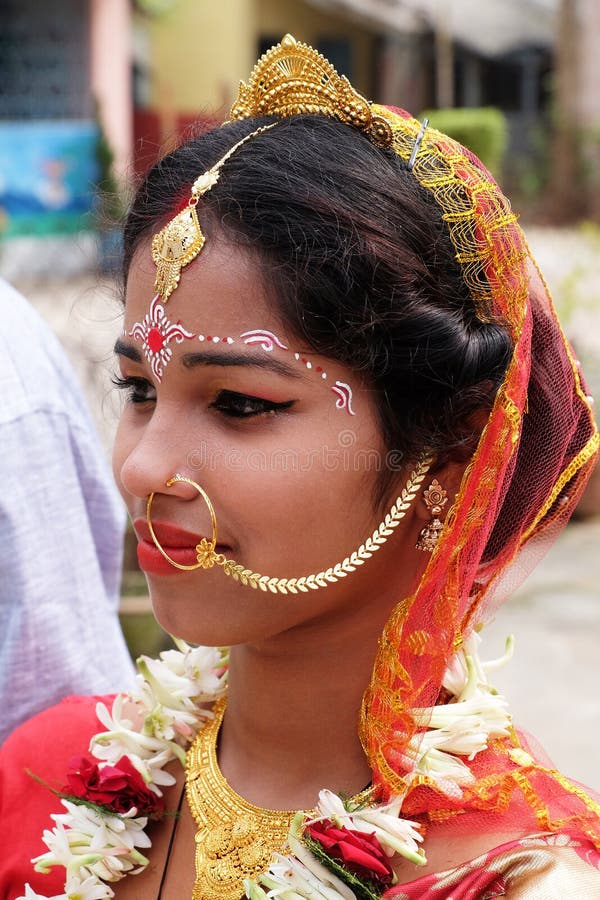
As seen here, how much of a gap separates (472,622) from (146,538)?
0.52 metres

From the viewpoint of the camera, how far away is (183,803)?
73.9 inches

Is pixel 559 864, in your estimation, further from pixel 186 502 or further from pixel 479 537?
pixel 186 502

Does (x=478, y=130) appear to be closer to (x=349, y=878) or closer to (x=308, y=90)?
(x=308, y=90)

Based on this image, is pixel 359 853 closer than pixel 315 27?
Yes

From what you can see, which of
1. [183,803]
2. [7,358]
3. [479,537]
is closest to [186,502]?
[479,537]

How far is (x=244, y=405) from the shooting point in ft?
5.17

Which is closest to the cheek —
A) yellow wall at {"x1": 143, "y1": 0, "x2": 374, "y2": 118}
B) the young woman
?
the young woman

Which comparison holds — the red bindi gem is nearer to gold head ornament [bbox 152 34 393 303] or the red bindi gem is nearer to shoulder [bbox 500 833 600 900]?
gold head ornament [bbox 152 34 393 303]

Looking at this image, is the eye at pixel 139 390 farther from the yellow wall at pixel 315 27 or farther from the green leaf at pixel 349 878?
the yellow wall at pixel 315 27

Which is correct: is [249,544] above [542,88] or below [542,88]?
above

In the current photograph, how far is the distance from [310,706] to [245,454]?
1.47 ft

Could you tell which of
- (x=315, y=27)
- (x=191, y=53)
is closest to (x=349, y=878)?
(x=191, y=53)

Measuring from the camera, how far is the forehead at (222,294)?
61.7 inches

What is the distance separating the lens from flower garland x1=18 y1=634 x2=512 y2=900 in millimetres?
1588
